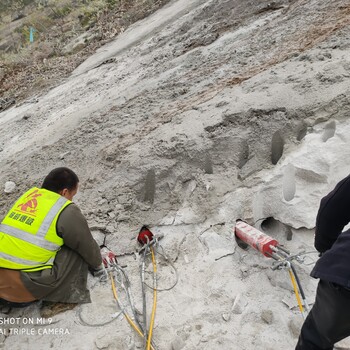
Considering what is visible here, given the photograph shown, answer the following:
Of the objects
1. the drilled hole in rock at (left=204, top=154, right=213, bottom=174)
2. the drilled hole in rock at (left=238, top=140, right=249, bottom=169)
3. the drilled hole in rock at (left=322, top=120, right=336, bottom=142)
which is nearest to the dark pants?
the drilled hole in rock at (left=204, top=154, right=213, bottom=174)

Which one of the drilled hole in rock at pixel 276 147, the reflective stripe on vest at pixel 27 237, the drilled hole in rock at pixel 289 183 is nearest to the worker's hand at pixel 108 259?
the reflective stripe on vest at pixel 27 237

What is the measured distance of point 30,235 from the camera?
8.57 ft

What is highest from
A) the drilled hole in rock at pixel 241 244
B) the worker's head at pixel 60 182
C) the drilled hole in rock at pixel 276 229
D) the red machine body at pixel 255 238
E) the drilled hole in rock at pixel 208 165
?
the worker's head at pixel 60 182

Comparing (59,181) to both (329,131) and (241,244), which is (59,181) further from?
(329,131)

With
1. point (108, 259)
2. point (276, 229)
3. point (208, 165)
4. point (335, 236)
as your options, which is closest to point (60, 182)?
point (108, 259)

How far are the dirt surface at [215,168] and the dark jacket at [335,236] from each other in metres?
0.93

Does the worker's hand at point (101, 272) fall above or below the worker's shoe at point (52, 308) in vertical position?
below

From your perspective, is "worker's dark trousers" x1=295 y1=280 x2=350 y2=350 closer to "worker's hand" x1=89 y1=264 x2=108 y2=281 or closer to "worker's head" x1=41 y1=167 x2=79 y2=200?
"worker's hand" x1=89 y1=264 x2=108 y2=281

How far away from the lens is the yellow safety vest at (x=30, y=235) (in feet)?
8.59

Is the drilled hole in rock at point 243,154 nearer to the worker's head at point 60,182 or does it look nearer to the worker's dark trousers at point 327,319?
the worker's head at point 60,182

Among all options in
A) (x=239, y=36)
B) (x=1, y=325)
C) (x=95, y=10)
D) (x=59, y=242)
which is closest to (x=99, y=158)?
(x=59, y=242)

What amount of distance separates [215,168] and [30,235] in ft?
5.36

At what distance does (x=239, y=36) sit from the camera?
548cm

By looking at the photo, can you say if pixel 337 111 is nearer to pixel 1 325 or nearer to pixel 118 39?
pixel 1 325
